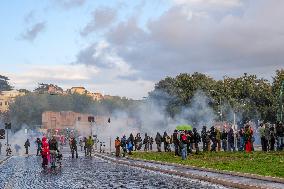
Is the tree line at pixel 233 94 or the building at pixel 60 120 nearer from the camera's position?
the tree line at pixel 233 94

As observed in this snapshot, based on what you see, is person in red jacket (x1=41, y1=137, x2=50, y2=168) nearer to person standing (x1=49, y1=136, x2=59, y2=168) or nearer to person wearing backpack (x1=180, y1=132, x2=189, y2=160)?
person standing (x1=49, y1=136, x2=59, y2=168)

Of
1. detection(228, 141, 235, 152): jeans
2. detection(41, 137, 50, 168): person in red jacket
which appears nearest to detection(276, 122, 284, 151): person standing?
detection(228, 141, 235, 152): jeans

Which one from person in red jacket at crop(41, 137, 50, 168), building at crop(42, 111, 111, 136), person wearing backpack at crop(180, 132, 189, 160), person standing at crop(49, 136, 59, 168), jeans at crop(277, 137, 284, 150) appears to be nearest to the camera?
person standing at crop(49, 136, 59, 168)

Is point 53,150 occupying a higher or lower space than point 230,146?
higher

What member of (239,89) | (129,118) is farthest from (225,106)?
(129,118)

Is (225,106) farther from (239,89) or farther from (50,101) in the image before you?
(50,101)

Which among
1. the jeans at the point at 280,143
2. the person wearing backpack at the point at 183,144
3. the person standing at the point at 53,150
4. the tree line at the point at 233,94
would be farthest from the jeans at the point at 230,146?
the tree line at the point at 233,94

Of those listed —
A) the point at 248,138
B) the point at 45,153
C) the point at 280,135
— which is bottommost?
the point at 45,153

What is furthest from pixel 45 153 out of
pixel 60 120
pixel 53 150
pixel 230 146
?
pixel 60 120

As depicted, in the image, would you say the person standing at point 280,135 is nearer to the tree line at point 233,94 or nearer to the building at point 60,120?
the tree line at point 233,94

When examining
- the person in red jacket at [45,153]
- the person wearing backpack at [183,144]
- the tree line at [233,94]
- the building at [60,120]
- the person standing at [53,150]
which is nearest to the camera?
the person standing at [53,150]

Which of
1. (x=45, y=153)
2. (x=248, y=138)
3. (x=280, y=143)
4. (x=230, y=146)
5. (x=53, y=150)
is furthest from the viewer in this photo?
(x=230, y=146)

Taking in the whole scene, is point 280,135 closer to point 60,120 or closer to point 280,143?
point 280,143

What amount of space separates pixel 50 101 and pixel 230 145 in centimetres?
15043
